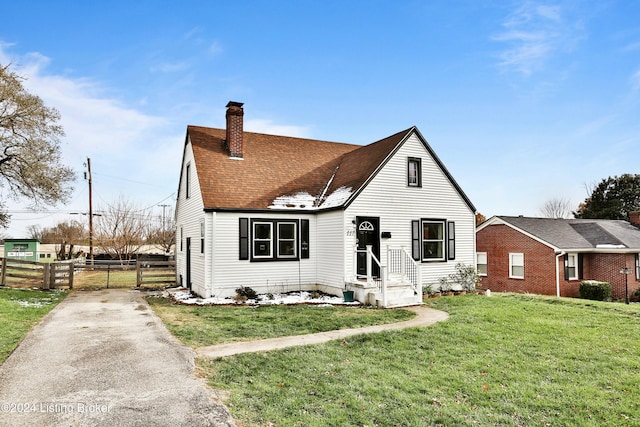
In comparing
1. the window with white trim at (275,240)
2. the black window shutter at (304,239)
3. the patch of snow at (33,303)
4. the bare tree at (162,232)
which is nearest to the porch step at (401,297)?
the black window shutter at (304,239)

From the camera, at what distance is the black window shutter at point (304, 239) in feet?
49.9

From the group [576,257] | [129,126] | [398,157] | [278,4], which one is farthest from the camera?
[576,257]

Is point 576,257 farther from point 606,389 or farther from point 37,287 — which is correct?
point 37,287

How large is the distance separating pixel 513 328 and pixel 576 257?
59.6 feet

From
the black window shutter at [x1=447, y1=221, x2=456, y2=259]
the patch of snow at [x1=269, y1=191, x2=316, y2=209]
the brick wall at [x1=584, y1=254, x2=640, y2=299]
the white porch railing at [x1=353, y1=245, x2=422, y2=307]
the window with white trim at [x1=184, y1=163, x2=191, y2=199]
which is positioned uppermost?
the window with white trim at [x1=184, y1=163, x2=191, y2=199]

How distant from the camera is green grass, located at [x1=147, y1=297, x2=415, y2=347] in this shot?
8.66m

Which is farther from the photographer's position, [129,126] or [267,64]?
[129,126]

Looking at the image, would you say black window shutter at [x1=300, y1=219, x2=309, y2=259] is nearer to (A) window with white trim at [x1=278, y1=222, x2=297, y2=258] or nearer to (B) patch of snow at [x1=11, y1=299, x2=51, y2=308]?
(A) window with white trim at [x1=278, y1=222, x2=297, y2=258]

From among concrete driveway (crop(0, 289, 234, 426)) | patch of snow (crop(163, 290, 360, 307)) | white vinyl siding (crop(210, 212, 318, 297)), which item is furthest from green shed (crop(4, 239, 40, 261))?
concrete driveway (crop(0, 289, 234, 426))

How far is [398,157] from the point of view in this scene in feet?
49.9

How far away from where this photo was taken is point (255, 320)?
10.2 metres

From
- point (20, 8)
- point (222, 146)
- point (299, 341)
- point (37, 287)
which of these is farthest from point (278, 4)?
point (37, 287)

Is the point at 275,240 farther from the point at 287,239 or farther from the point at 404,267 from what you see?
the point at 404,267

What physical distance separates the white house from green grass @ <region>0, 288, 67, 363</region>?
15.5ft
